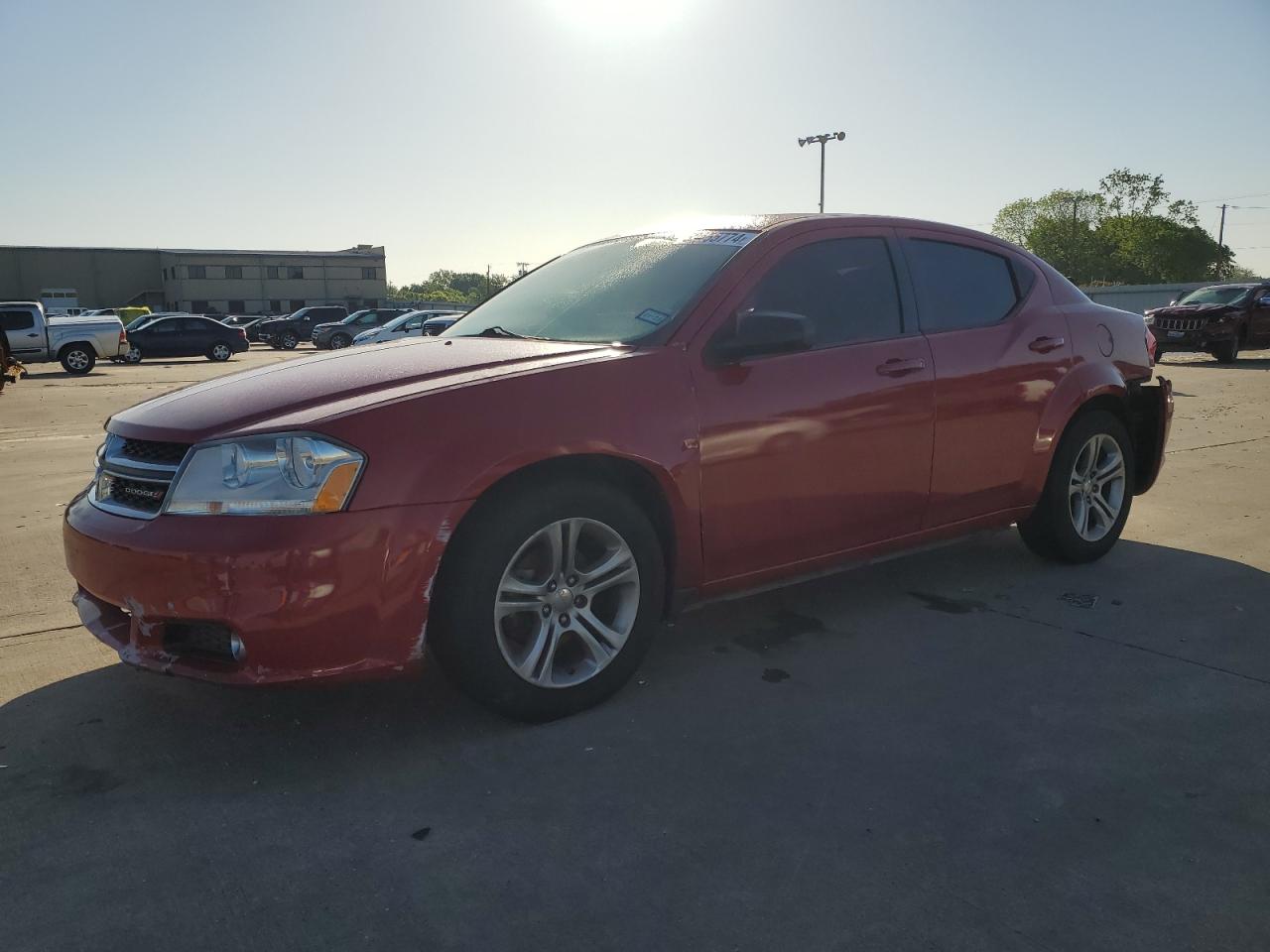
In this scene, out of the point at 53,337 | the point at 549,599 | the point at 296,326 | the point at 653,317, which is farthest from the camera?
the point at 296,326

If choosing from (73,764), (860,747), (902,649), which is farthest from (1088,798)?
(73,764)

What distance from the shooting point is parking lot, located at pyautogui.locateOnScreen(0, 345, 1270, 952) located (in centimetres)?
212

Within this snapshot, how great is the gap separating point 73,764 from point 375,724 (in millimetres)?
858

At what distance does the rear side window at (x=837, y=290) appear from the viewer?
3.70 metres

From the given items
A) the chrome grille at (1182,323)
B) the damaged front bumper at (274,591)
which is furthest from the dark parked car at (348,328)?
the damaged front bumper at (274,591)

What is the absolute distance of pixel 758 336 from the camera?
333cm

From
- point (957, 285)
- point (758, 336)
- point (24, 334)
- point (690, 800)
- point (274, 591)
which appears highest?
point (957, 285)

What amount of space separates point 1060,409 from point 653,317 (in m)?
2.21

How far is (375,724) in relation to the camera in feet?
10.2

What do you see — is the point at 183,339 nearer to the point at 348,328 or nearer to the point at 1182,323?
the point at 348,328

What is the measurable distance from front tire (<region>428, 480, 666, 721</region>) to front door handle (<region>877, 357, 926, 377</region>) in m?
1.28

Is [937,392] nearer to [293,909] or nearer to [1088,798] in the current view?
[1088,798]

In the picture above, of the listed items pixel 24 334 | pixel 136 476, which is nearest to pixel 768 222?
pixel 136 476

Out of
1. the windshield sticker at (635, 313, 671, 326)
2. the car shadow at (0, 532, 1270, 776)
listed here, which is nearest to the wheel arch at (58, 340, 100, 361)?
the car shadow at (0, 532, 1270, 776)
